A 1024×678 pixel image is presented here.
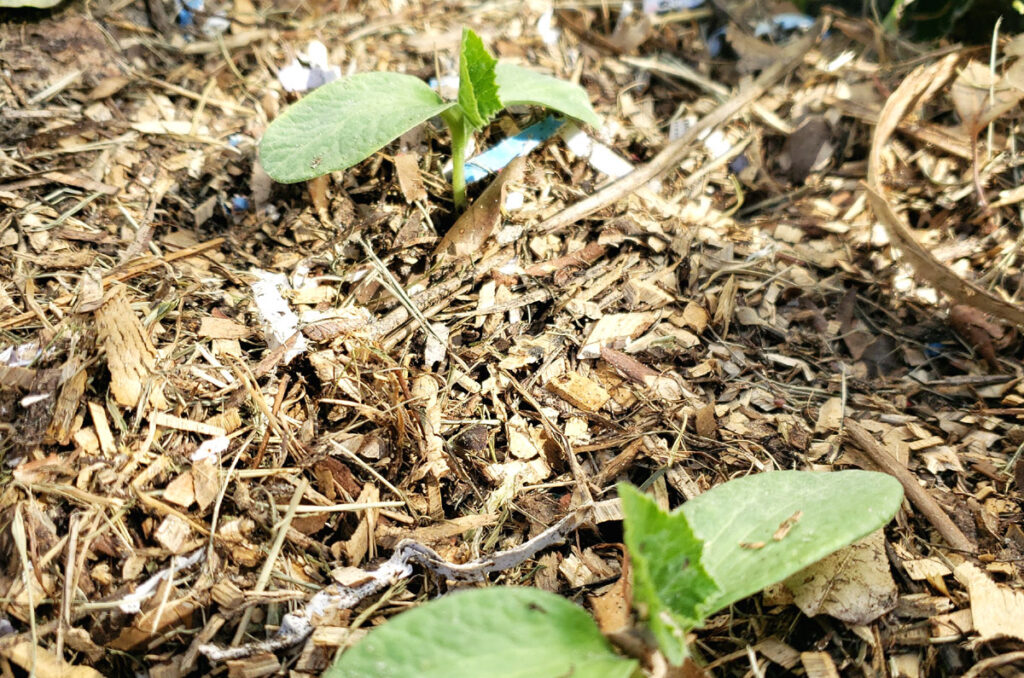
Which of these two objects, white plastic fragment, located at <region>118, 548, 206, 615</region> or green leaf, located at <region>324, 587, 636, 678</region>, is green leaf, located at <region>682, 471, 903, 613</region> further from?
white plastic fragment, located at <region>118, 548, 206, 615</region>

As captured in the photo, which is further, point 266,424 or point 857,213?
point 857,213

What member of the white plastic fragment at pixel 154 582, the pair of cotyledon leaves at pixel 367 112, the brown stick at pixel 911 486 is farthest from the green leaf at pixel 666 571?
the pair of cotyledon leaves at pixel 367 112

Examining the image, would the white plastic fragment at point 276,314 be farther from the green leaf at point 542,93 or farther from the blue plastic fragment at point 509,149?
the green leaf at point 542,93

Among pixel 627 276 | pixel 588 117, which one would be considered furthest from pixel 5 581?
pixel 588 117

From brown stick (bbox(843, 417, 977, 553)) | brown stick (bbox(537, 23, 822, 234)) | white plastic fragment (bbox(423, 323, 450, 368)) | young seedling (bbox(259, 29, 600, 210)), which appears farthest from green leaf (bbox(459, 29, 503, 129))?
brown stick (bbox(843, 417, 977, 553))

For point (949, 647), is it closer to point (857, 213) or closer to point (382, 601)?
point (382, 601)

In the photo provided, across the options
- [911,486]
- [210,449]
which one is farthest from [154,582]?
[911,486]

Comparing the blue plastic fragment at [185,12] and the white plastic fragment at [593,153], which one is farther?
the blue plastic fragment at [185,12]

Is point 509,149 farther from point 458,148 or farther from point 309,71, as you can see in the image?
point 309,71
